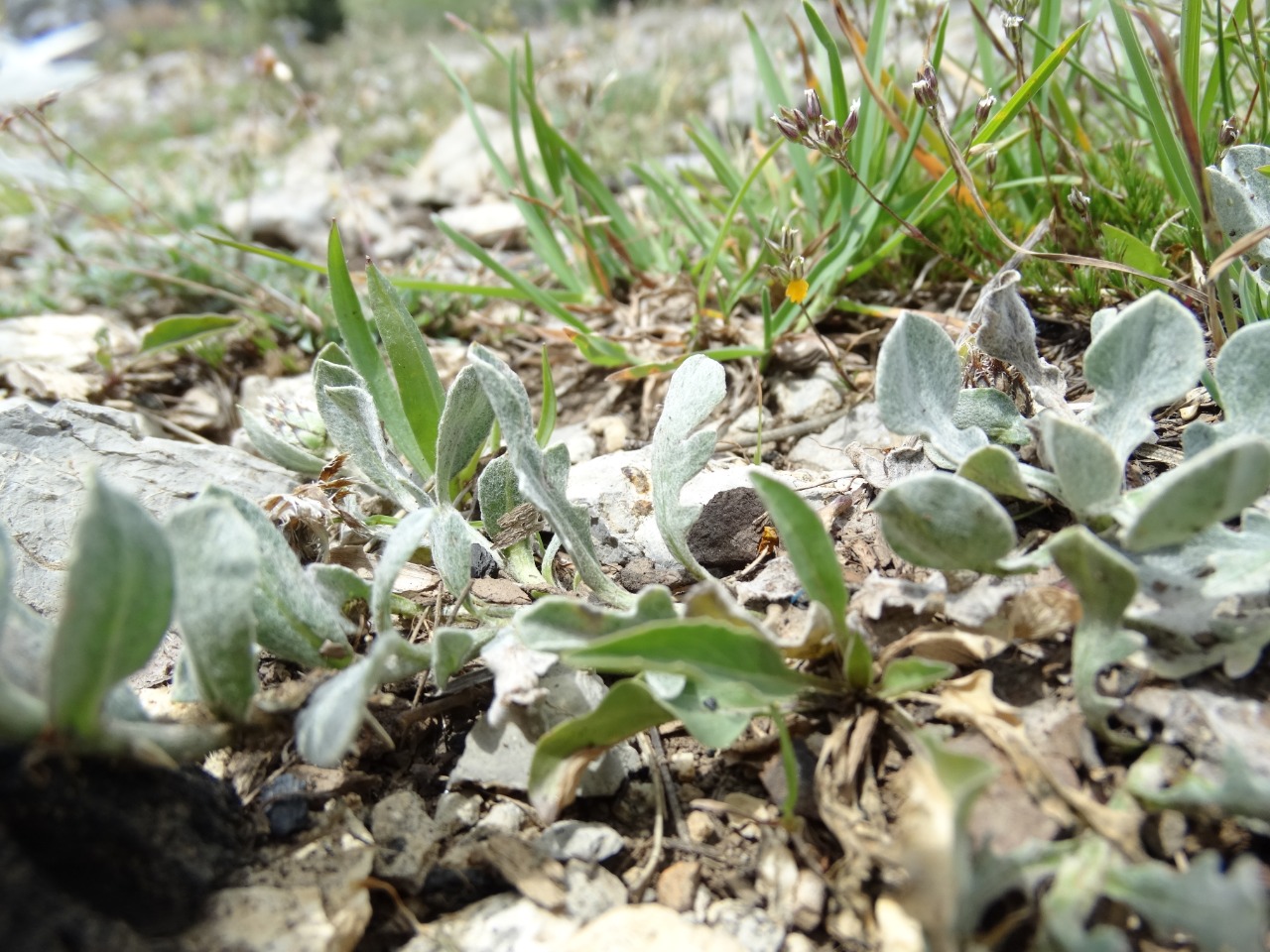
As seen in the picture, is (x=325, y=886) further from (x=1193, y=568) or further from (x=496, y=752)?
(x=1193, y=568)

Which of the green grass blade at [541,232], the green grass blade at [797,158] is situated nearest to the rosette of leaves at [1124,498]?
the green grass blade at [797,158]

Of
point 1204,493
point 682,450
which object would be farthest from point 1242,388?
point 682,450

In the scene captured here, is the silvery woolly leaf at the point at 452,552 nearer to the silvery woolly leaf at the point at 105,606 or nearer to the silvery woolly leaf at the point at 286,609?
the silvery woolly leaf at the point at 286,609

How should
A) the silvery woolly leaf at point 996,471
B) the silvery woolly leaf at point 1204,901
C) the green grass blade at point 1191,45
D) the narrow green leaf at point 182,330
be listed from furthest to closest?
the narrow green leaf at point 182,330 → the green grass blade at point 1191,45 → the silvery woolly leaf at point 996,471 → the silvery woolly leaf at point 1204,901

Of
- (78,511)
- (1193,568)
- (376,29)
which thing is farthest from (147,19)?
(1193,568)

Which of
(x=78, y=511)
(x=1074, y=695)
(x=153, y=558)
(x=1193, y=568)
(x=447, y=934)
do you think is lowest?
(x=447, y=934)

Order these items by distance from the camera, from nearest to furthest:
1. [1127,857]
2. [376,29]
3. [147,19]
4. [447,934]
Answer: [1127,857], [447,934], [376,29], [147,19]
